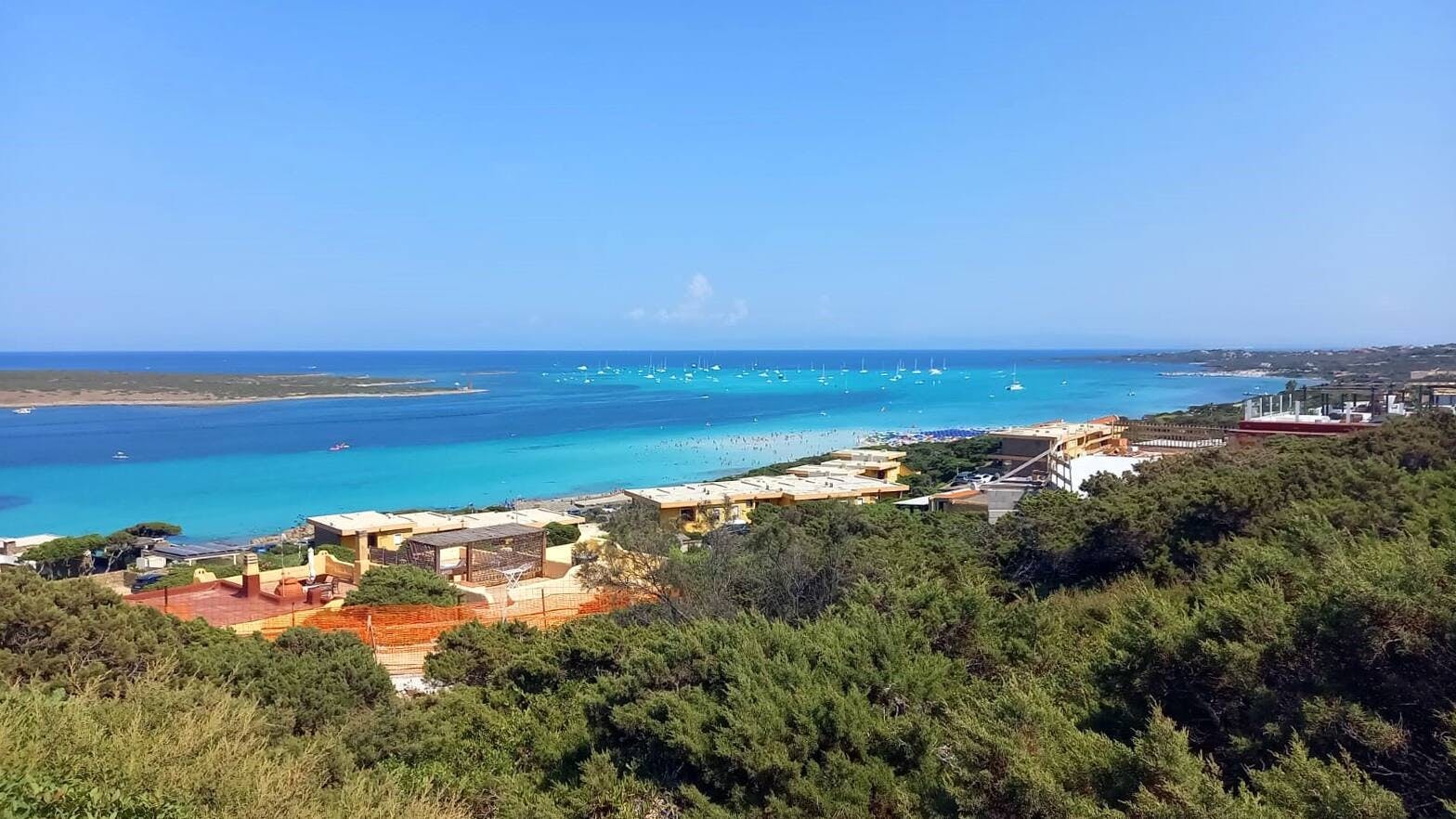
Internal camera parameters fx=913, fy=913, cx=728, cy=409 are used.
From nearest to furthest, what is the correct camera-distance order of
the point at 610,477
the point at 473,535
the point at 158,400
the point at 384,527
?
the point at 473,535
the point at 384,527
the point at 610,477
the point at 158,400

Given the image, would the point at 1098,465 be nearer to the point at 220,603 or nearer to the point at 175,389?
the point at 220,603

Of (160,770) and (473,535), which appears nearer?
(160,770)

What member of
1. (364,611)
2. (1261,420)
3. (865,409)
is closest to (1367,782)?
(364,611)

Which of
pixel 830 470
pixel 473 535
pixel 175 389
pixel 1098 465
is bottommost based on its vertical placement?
pixel 830 470

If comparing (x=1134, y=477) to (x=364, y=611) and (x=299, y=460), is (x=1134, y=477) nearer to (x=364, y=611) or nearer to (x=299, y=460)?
(x=364, y=611)

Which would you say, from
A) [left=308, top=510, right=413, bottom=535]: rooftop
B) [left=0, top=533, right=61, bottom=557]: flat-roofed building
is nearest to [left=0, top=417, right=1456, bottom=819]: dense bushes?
[left=308, top=510, right=413, bottom=535]: rooftop

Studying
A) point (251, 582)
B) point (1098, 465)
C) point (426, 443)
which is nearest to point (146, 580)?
point (251, 582)

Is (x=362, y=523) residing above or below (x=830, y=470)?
above
